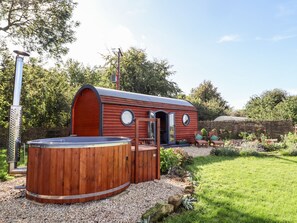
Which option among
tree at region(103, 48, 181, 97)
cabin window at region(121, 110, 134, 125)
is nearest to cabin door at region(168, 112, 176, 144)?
cabin window at region(121, 110, 134, 125)

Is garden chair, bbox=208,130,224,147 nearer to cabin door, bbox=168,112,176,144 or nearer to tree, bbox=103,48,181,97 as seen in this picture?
cabin door, bbox=168,112,176,144

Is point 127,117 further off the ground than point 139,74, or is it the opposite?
point 139,74

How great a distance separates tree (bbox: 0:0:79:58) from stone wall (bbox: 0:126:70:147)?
5.15 m

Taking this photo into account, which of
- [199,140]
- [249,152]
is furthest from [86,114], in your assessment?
[249,152]

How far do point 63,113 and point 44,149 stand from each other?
40.3ft

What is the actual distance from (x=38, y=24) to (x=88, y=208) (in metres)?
13.2

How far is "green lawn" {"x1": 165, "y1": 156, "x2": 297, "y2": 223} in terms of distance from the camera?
344 centimetres

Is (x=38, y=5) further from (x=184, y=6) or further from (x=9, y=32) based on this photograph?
(x=184, y=6)

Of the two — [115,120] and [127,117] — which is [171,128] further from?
[115,120]

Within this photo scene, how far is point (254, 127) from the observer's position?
1614cm

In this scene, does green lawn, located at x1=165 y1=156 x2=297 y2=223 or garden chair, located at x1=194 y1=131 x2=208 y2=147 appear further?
garden chair, located at x1=194 y1=131 x2=208 y2=147

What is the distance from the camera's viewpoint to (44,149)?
3.78 m

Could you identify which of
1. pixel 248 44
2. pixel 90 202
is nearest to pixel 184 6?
pixel 248 44

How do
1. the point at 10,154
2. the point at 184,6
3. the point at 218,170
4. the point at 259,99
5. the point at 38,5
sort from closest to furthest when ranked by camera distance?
the point at 10,154 → the point at 218,170 → the point at 184,6 → the point at 38,5 → the point at 259,99
